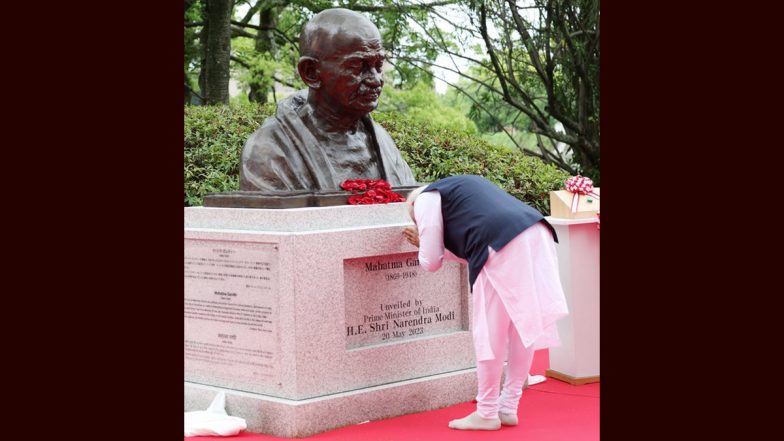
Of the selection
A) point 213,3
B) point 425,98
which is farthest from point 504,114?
point 213,3

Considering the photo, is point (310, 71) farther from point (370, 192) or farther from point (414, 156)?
point (414, 156)

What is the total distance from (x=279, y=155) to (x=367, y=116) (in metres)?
0.80

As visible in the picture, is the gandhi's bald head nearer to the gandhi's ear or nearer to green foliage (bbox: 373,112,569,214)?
the gandhi's ear

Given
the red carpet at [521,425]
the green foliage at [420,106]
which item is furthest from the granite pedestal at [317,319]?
the green foliage at [420,106]

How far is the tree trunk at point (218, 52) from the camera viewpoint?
40.5 ft

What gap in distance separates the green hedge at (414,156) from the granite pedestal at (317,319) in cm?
400

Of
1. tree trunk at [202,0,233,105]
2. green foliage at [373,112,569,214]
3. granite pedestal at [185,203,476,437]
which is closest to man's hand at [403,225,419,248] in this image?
granite pedestal at [185,203,476,437]

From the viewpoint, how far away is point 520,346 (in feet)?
17.6

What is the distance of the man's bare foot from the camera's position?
5258 mm

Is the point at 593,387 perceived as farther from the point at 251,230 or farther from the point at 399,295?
the point at 251,230

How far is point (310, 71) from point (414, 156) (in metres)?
4.81

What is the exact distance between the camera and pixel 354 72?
5922 millimetres

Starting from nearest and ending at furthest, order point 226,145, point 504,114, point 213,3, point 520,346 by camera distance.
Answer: point 520,346 → point 226,145 → point 213,3 → point 504,114

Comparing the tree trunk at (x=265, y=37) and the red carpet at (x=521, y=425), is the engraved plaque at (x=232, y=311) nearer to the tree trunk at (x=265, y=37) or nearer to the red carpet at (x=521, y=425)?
the red carpet at (x=521, y=425)
